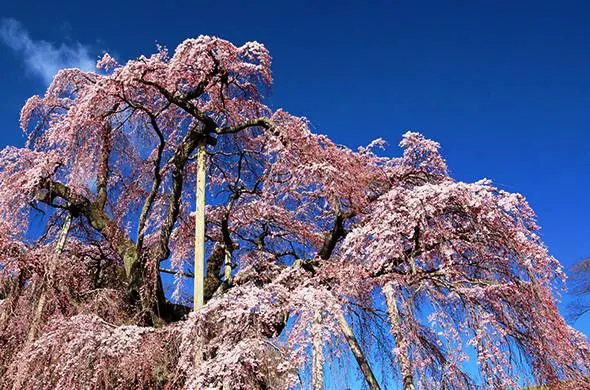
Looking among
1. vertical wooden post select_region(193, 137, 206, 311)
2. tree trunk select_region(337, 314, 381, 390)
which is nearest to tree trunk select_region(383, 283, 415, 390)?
tree trunk select_region(337, 314, 381, 390)

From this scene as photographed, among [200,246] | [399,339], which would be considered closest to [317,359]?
[399,339]

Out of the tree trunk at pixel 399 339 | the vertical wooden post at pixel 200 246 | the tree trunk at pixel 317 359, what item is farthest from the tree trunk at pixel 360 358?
the vertical wooden post at pixel 200 246

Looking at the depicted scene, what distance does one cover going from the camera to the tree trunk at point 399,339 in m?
5.97

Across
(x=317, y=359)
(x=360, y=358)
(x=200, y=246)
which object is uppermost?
(x=200, y=246)

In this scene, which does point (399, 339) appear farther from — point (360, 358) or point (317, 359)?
point (317, 359)

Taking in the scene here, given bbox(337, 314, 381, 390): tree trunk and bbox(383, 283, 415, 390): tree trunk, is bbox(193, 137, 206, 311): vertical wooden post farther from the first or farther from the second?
bbox(383, 283, 415, 390): tree trunk

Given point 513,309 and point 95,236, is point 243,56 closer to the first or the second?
point 95,236

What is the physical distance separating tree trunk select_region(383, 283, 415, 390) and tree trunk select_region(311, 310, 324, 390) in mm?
1048

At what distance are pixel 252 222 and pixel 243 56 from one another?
368 centimetres

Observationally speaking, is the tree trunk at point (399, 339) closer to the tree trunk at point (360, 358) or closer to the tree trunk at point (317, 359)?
the tree trunk at point (360, 358)

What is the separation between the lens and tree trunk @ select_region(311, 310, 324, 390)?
5.17m

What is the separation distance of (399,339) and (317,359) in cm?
139

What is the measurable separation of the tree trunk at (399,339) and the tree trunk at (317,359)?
1048mm

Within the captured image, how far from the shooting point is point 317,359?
5.25 m
